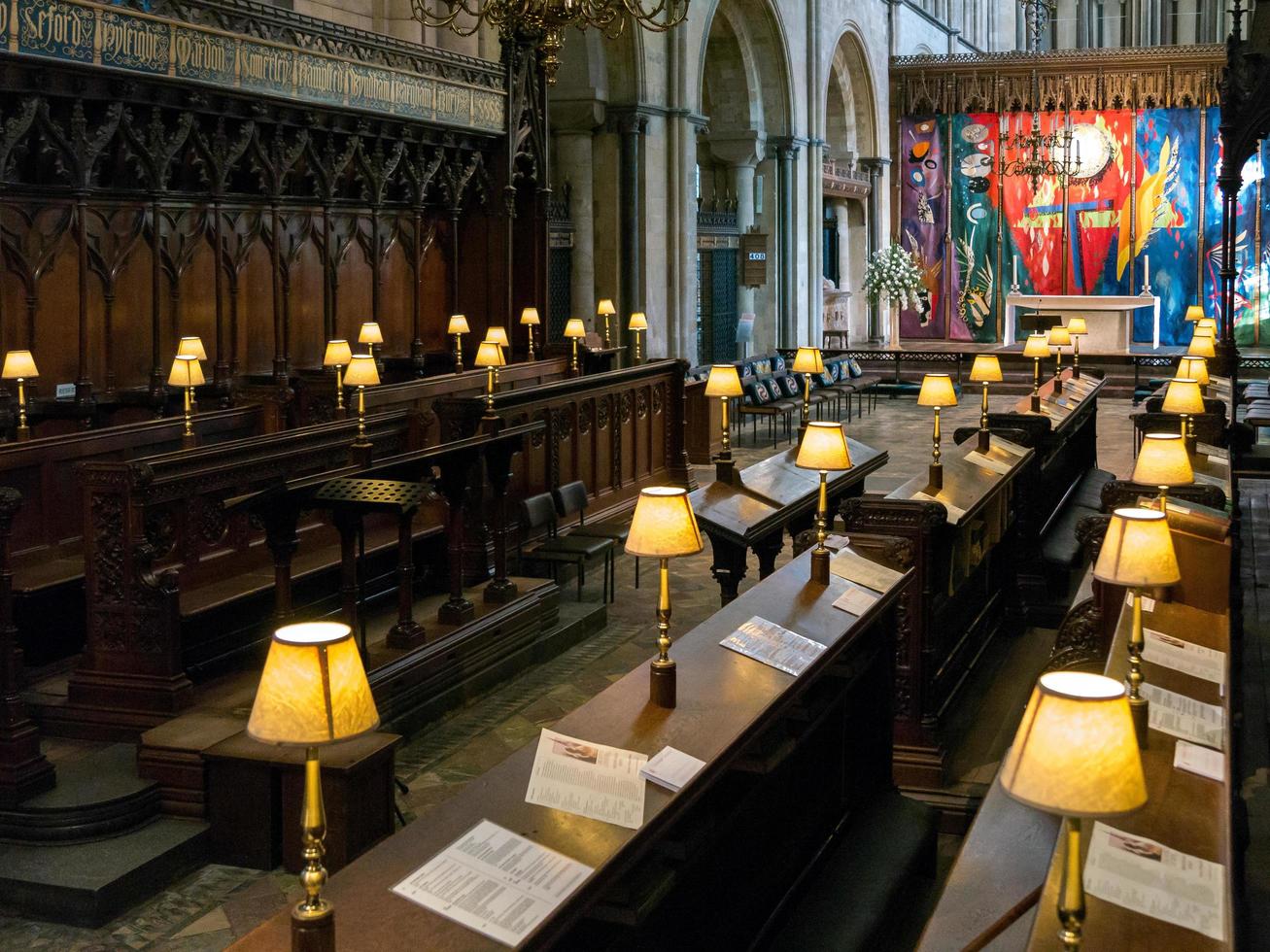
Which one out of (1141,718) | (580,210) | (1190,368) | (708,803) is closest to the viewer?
(1141,718)

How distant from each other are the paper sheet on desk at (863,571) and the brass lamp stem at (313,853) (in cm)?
338

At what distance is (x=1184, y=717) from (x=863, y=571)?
79.2 inches

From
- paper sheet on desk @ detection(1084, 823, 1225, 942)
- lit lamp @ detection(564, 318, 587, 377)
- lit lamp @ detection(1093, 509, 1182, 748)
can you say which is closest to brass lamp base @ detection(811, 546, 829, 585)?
lit lamp @ detection(1093, 509, 1182, 748)

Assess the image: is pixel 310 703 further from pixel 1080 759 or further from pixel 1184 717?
pixel 1184 717

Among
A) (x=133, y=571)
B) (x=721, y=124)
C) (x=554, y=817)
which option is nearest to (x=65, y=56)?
(x=133, y=571)

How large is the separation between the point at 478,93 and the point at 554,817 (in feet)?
39.6

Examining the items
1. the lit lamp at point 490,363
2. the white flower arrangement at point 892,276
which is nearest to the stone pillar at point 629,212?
the lit lamp at point 490,363

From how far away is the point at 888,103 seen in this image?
29.9 meters

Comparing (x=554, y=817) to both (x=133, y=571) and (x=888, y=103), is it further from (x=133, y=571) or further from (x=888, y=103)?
(x=888, y=103)

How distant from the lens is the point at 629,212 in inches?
778

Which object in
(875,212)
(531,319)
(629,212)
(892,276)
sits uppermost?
(875,212)

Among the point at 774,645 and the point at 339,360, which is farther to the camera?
the point at 339,360

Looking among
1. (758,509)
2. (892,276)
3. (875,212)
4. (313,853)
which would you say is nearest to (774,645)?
(313,853)

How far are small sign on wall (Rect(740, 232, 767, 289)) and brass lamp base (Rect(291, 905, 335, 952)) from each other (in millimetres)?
22214
